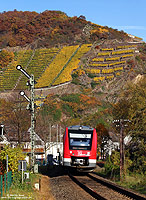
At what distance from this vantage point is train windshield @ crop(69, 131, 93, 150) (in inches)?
1191

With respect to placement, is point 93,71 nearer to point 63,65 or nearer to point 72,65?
point 72,65

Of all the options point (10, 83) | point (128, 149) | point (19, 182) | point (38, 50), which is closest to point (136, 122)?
point (128, 149)

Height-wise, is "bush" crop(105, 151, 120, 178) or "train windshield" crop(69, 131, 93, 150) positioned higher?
"train windshield" crop(69, 131, 93, 150)

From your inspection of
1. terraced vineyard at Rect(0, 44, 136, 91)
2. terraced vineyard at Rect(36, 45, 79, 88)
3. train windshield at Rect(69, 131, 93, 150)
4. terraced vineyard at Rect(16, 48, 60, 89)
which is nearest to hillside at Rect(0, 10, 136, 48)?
terraced vineyard at Rect(16, 48, 60, 89)

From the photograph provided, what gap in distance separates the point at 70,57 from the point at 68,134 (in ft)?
383

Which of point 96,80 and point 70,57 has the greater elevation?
point 70,57

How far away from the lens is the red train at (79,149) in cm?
3003

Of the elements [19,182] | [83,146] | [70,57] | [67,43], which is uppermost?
[67,43]

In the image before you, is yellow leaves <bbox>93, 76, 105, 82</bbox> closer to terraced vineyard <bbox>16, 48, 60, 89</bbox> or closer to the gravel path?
terraced vineyard <bbox>16, 48, 60, 89</bbox>

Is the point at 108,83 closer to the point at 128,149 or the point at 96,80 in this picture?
the point at 96,80

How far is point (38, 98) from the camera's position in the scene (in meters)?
119

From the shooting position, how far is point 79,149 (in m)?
30.1

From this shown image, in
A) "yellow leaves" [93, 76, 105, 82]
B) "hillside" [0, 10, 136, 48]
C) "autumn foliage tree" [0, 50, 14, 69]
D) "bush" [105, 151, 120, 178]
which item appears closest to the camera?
"bush" [105, 151, 120, 178]

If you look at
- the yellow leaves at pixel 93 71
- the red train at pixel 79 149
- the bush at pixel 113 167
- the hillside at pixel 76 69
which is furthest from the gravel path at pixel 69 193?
the yellow leaves at pixel 93 71
